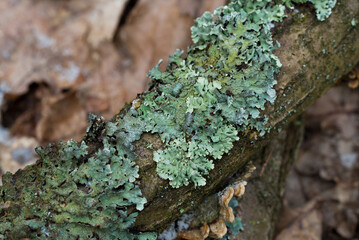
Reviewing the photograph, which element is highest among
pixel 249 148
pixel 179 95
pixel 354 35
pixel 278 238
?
pixel 179 95

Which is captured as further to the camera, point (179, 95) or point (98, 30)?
point (98, 30)

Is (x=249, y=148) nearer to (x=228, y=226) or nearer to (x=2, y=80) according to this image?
(x=228, y=226)

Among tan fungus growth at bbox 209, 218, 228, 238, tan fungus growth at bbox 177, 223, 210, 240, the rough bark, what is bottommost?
tan fungus growth at bbox 209, 218, 228, 238

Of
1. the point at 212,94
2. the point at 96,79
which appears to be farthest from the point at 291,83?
the point at 96,79

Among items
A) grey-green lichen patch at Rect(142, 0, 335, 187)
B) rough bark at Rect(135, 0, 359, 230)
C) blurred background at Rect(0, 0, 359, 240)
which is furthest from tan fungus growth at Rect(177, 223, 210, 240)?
blurred background at Rect(0, 0, 359, 240)

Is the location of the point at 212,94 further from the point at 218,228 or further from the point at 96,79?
the point at 96,79

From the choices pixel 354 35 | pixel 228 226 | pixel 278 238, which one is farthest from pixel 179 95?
pixel 278 238

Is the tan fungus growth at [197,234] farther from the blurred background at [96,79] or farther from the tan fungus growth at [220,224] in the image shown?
the blurred background at [96,79]

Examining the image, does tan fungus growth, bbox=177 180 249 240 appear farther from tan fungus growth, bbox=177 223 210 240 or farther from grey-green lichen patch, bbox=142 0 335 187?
grey-green lichen patch, bbox=142 0 335 187

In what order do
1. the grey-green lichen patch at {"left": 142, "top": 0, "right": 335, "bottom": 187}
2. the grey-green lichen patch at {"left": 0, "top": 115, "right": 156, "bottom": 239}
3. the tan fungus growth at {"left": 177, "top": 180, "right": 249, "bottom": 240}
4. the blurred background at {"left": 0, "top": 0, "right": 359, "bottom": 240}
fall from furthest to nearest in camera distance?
the blurred background at {"left": 0, "top": 0, "right": 359, "bottom": 240}
the tan fungus growth at {"left": 177, "top": 180, "right": 249, "bottom": 240}
the grey-green lichen patch at {"left": 142, "top": 0, "right": 335, "bottom": 187}
the grey-green lichen patch at {"left": 0, "top": 115, "right": 156, "bottom": 239}
